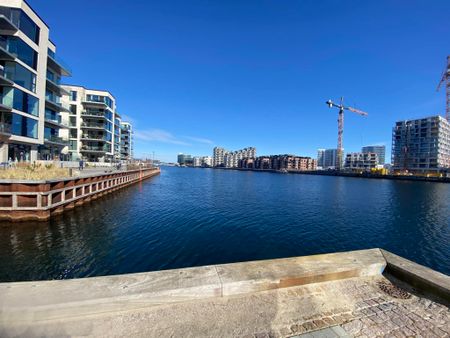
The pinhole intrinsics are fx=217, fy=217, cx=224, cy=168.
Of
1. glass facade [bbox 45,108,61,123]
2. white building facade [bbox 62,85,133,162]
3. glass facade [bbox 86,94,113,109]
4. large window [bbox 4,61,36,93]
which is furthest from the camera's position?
glass facade [bbox 86,94,113,109]

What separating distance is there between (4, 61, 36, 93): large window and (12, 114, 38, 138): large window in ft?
13.1

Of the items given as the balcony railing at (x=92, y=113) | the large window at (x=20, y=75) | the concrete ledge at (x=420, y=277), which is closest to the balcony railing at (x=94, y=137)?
the balcony railing at (x=92, y=113)

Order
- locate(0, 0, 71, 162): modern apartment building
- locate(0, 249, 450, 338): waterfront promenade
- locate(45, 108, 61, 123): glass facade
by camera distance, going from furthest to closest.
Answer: locate(45, 108, 61, 123): glass facade → locate(0, 0, 71, 162): modern apartment building → locate(0, 249, 450, 338): waterfront promenade

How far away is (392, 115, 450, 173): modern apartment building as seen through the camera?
111 metres

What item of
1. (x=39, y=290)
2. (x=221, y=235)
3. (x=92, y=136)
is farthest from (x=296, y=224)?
(x=92, y=136)

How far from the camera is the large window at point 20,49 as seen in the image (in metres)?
24.9

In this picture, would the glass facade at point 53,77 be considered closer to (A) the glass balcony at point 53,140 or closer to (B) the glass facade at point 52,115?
(B) the glass facade at point 52,115

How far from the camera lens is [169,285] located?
3.96 metres

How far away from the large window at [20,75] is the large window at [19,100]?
3.71ft

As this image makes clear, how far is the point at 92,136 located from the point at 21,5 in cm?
3346

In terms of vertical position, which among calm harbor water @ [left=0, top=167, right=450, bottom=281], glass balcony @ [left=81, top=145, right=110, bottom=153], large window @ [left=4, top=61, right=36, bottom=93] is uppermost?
large window @ [left=4, top=61, right=36, bottom=93]

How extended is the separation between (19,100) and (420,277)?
124ft

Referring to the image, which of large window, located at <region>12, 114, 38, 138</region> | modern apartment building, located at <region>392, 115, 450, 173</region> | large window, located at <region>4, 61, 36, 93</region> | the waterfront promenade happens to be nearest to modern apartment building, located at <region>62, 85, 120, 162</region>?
large window, located at <region>12, 114, 38, 138</region>

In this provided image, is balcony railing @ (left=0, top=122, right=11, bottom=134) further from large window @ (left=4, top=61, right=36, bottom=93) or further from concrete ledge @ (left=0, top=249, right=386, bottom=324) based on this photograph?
concrete ledge @ (left=0, top=249, right=386, bottom=324)
